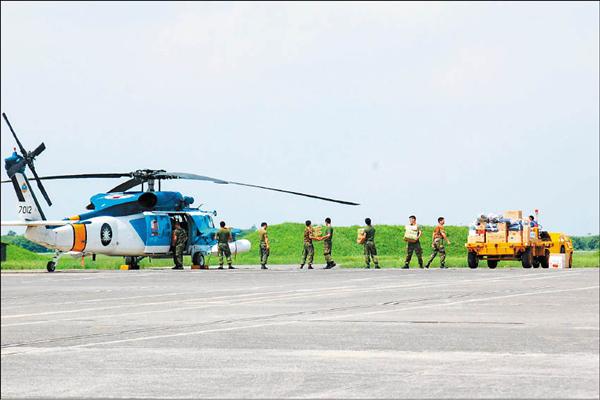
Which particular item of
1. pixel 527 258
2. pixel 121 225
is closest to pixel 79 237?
pixel 121 225

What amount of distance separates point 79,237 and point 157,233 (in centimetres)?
378

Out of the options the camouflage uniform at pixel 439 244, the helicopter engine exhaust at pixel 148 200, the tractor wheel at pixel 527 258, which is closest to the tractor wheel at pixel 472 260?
the camouflage uniform at pixel 439 244

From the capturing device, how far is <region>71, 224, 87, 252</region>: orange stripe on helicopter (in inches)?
1681

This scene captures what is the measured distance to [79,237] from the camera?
4278 cm

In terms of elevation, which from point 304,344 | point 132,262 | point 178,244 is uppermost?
point 178,244

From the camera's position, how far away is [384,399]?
9352mm

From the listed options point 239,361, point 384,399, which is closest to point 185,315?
point 239,361

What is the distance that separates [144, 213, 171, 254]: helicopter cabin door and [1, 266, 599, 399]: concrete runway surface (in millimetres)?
20011

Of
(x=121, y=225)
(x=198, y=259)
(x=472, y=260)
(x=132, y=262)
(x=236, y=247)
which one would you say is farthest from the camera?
(x=236, y=247)

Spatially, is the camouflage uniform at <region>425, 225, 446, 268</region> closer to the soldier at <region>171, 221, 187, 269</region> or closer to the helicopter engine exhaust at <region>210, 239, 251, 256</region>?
the helicopter engine exhaust at <region>210, 239, 251, 256</region>

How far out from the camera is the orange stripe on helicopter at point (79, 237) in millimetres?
42688

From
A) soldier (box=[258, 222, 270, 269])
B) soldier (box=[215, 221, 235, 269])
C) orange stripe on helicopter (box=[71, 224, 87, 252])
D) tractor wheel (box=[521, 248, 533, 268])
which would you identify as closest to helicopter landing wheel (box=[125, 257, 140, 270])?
soldier (box=[215, 221, 235, 269])

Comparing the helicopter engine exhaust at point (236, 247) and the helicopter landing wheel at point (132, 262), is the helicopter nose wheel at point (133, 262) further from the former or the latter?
the helicopter engine exhaust at point (236, 247)

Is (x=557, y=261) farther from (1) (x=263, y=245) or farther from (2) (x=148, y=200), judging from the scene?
(2) (x=148, y=200)
